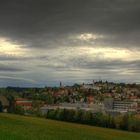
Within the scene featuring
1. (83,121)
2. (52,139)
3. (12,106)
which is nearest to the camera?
(52,139)

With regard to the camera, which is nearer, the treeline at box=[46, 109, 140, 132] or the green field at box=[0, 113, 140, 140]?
the green field at box=[0, 113, 140, 140]

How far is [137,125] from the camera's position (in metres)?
67.1

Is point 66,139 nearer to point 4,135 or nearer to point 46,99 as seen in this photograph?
point 4,135

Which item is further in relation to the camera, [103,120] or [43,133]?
[103,120]

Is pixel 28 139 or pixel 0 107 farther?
pixel 0 107

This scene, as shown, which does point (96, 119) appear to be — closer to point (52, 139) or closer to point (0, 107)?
point (0, 107)

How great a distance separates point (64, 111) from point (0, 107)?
1131 centimetres

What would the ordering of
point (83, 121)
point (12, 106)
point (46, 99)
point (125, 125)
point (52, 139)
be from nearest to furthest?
point (52, 139)
point (125, 125)
point (83, 121)
point (12, 106)
point (46, 99)

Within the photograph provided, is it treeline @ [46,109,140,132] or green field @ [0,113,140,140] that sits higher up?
green field @ [0,113,140,140]

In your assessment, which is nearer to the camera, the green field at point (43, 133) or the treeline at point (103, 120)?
the green field at point (43, 133)

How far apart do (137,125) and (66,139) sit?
48538 millimetres

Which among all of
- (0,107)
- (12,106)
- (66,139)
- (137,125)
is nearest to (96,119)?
(137,125)

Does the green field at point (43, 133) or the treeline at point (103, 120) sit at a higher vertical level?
the green field at point (43, 133)

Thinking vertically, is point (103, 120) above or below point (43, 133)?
below
